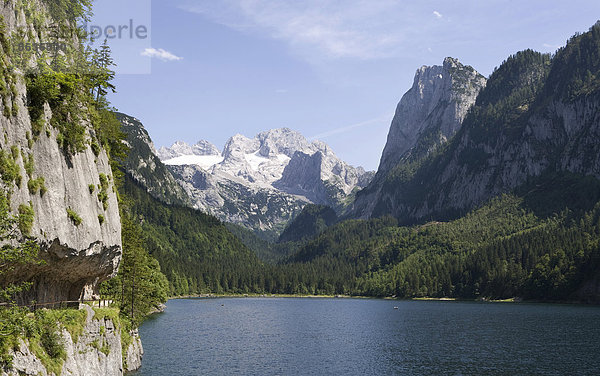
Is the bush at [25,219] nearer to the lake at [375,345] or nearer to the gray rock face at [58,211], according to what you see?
the gray rock face at [58,211]

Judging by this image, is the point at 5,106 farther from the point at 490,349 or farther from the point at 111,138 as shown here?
the point at 490,349

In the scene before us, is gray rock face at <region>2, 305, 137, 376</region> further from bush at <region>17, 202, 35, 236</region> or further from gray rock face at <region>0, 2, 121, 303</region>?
bush at <region>17, 202, 35, 236</region>

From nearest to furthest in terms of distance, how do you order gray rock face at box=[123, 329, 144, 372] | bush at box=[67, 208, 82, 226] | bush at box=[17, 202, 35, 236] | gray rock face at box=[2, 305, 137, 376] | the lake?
gray rock face at box=[2, 305, 137, 376] → bush at box=[17, 202, 35, 236] → bush at box=[67, 208, 82, 226] → gray rock face at box=[123, 329, 144, 372] → the lake

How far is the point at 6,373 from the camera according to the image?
2883 centimetres

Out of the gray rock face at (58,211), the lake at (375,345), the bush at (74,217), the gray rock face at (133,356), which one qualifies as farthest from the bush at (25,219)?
the lake at (375,345)

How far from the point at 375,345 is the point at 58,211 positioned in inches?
3295

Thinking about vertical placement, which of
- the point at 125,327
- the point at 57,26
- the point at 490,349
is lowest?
the point at 490,349

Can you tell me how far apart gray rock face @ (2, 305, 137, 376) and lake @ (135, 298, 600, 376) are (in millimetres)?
19986

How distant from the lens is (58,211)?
127 ft

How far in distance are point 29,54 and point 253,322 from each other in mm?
121669

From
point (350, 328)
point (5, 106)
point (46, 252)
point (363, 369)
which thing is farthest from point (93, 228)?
point (350, 328)

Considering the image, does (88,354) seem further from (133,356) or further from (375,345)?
(375,345)

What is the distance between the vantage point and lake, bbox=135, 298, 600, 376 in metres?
80.5

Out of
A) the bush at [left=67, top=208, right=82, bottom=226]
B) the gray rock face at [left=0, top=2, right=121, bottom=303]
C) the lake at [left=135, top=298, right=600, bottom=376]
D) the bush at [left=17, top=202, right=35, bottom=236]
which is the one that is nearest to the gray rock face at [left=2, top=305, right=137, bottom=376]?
the gray rock face at [left=0, top=2, right=121, bottom=303]
